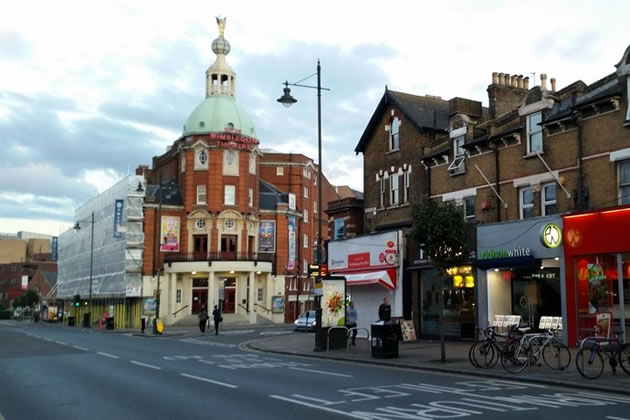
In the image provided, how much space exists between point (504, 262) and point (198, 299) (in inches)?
1629

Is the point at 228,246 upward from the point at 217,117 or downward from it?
downward

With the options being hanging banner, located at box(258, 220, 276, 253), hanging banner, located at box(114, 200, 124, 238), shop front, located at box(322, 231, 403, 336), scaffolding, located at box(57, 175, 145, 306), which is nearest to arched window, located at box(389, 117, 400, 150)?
shop front, located at box(322, 231, 403, 336)

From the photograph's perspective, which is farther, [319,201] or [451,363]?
[319,201]

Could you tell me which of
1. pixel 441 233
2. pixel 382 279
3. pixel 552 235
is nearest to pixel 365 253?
pixel 382 279

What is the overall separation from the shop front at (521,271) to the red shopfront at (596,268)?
359mm

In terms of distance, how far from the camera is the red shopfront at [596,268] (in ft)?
69.6

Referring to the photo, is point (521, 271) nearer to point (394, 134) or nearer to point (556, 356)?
point (556, 356)

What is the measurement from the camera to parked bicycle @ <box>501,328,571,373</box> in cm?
1648

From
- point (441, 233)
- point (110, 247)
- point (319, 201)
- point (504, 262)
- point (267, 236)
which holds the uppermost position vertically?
point (267, 236)

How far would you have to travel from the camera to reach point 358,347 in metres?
26.0

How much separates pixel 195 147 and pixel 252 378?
48.9 meters

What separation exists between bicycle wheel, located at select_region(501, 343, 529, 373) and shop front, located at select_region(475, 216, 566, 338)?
688 centimetres

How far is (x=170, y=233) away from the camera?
62.0 metres

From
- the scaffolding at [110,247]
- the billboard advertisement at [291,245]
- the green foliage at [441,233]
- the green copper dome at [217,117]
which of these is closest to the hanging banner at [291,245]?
the billboard advertisement at [291,245]
